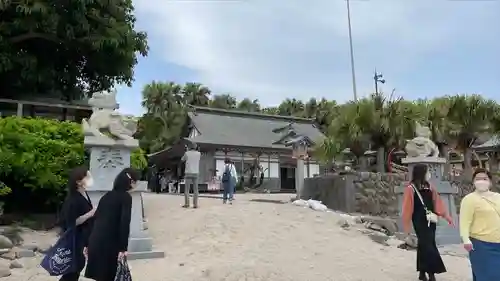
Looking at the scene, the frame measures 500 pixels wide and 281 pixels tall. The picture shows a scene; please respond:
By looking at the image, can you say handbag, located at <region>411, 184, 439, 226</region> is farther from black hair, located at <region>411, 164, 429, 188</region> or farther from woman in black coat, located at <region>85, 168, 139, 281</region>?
woman in black coat, located at <region>85, 168, 139, 281</region>

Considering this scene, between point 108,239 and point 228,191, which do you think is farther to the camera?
point 228,191

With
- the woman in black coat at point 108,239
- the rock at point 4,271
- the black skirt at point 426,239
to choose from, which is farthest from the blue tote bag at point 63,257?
the black skirt at point 426,239

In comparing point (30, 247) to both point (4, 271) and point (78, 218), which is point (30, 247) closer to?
point (4, 271)

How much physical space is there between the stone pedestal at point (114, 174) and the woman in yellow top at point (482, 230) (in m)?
5.52

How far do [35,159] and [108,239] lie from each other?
6409 mm

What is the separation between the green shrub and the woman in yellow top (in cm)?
855

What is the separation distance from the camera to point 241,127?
3481 centimetres

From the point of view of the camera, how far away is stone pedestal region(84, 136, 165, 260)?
27.8 ft

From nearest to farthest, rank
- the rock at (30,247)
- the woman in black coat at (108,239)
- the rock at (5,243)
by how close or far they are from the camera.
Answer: the woman in black coat at (108,239)
the rock at (5,243)
the rock at (30,247)

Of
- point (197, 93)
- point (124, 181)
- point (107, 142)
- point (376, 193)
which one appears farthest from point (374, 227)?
point (197, 93)

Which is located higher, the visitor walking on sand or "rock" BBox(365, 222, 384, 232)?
the visitor walking on sand

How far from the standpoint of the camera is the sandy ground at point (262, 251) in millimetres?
7312

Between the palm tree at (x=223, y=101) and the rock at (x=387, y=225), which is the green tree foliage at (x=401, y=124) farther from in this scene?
the palm tree at (x=223, y=101)

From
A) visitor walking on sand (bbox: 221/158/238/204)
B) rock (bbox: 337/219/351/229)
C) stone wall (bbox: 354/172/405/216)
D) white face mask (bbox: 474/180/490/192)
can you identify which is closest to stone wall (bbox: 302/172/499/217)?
stone wall (bbox: 354/172/405/216)
